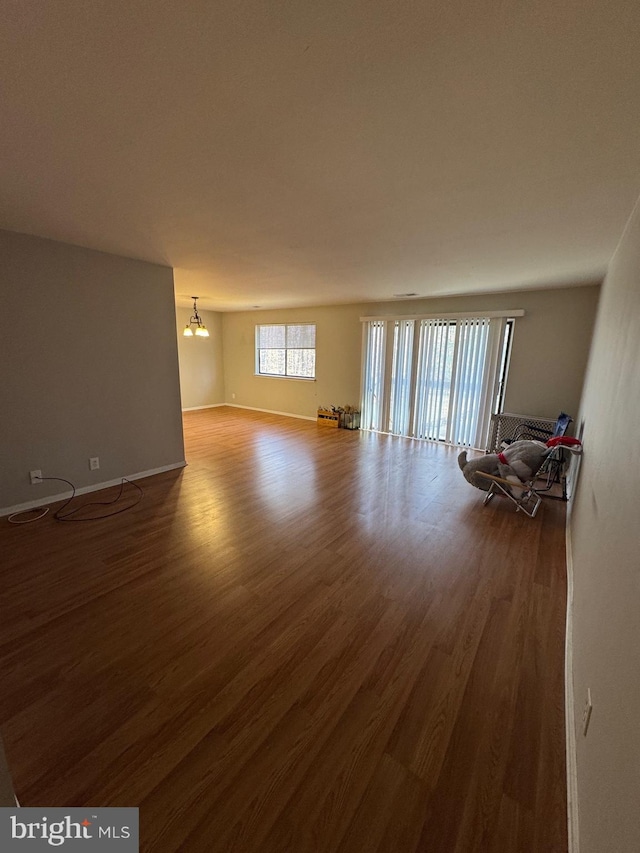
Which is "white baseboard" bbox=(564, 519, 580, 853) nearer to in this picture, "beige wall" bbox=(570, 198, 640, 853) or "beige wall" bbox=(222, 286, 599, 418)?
"beige wall" bbox=(570, 198, 640, 853)

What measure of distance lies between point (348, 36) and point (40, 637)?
295 centimetres

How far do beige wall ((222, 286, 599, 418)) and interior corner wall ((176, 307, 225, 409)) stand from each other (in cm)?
28

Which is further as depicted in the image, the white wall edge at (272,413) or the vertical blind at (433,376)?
the white wall edge at (272,413)

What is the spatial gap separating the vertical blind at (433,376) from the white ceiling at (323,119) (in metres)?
2.62

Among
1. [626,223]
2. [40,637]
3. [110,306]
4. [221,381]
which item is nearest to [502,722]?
[40,637]

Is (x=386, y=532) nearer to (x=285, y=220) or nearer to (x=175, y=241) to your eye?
(x=285, y=220)

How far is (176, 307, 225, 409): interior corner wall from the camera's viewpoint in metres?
7.98

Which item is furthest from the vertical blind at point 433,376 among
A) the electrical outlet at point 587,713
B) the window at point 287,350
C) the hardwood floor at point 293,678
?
the electrical outlet at point 587,713

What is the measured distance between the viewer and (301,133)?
145 centimetres

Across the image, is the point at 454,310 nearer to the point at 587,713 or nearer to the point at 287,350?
the point at 287,350

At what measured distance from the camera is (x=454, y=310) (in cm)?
560

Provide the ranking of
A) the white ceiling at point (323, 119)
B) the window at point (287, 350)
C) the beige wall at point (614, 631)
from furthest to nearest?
the window at point (287, 350), the white ceiling at point (323, 119), the beige wall at point (614, 631)

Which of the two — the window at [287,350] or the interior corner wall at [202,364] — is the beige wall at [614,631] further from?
the interior corner wall at [202,364]

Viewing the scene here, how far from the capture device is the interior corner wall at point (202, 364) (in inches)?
314
